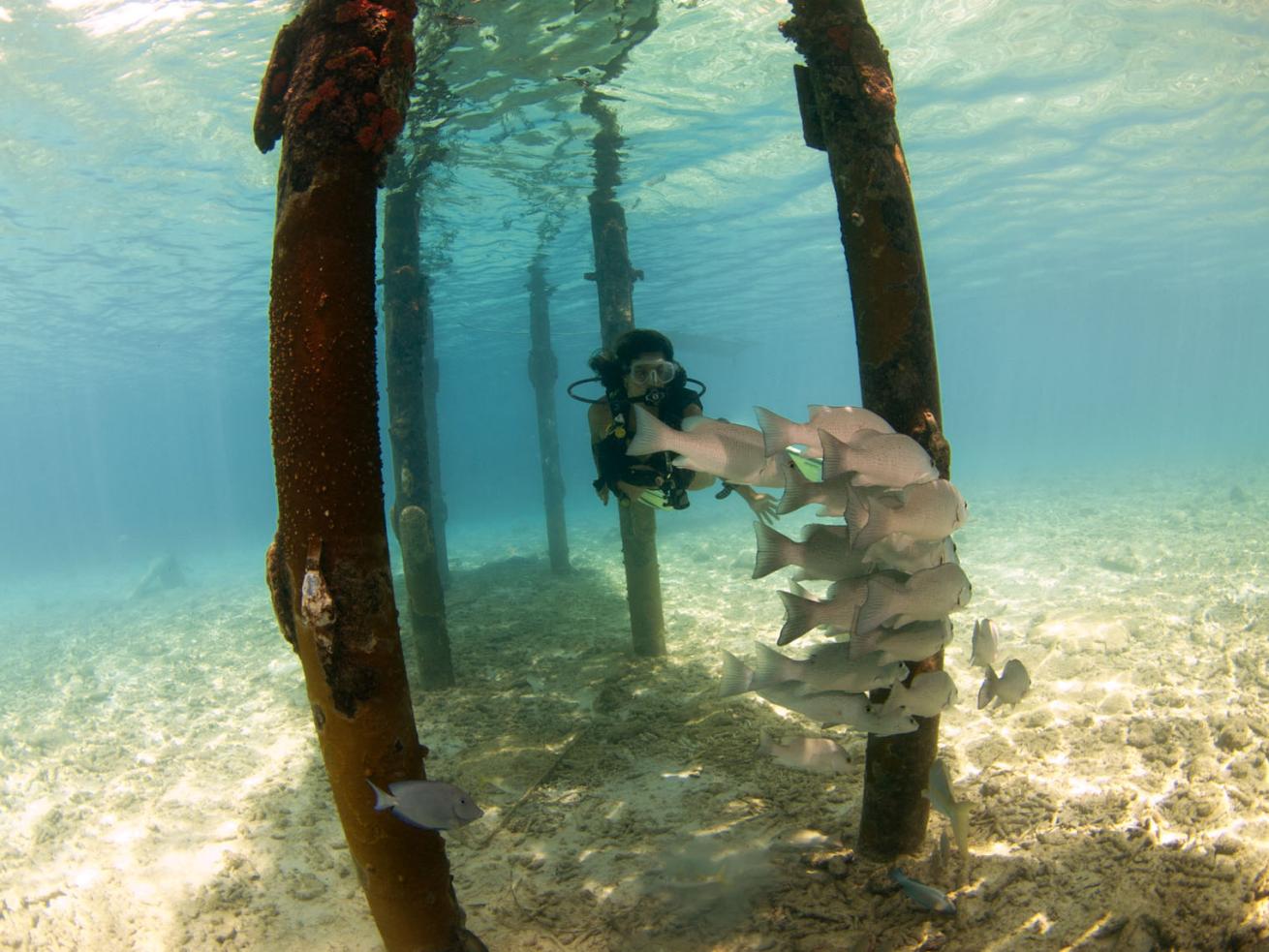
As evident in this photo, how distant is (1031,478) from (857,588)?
1412 inches

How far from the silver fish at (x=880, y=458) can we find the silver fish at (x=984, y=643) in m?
1.74

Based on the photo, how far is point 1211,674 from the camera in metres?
6.19

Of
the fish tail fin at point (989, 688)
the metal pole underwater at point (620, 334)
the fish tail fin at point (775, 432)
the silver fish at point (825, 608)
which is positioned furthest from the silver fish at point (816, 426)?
the metal pole underwater at point (620, 334)

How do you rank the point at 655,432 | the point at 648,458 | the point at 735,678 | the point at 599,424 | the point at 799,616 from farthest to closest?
the point at 599,424 → the point at 648,458 → the point at 735,678 → the point at 655,432 → the point at 799,616

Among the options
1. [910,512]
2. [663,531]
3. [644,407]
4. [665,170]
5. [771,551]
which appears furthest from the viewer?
[663,531]

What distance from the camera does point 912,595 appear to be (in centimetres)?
271

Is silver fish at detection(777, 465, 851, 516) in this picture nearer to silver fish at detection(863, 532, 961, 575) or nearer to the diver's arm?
silver fish at detection(863, 532, 961, 575)

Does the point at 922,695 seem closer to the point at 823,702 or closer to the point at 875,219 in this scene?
the point at 823,702

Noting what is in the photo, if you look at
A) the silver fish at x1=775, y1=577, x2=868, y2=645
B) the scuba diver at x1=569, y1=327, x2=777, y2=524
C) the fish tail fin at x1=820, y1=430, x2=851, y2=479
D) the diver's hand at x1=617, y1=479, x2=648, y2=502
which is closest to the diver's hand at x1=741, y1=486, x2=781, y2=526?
the scuba diver at x1=569, y1=327, x2=777, y2=524

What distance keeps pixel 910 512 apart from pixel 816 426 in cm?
60

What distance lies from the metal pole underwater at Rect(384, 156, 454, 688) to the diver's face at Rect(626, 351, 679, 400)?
12.6 feet

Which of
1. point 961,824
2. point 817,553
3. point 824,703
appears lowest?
point 961,824

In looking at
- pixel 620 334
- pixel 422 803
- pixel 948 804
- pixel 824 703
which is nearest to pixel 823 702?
pixel 824 703

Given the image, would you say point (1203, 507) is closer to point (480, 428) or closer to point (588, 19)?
point (588, 19)
